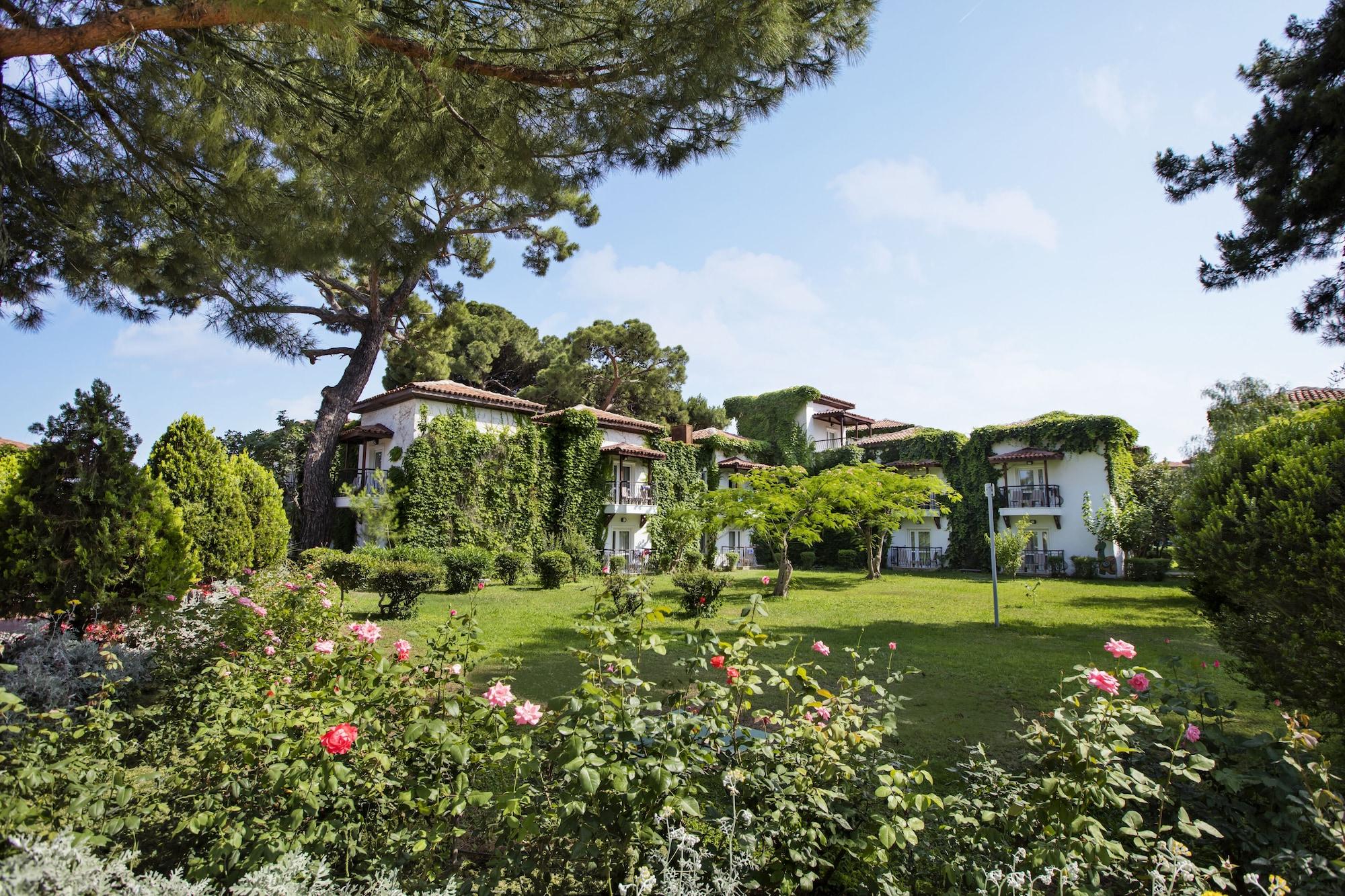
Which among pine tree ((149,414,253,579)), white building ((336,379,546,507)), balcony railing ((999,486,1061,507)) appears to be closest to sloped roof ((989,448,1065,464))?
balcony railing ((999,486,1061,507))

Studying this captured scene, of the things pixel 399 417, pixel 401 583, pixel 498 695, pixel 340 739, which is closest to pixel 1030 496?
pixel 399 417

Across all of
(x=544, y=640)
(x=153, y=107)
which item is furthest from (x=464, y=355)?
(x=153, y=107)

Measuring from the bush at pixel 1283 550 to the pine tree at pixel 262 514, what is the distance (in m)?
10.1

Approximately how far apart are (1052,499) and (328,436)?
28017mm

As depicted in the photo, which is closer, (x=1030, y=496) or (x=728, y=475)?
(x=1030, y=496)

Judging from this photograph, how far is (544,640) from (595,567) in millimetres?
11933

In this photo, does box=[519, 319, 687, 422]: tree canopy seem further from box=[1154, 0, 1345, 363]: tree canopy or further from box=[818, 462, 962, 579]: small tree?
box=[1154, 0, 1345, 363]: tree canopy

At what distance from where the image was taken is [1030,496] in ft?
87.7

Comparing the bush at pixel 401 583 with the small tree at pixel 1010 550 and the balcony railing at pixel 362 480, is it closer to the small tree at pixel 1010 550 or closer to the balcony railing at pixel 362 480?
the balcony railing at pixel 362 480

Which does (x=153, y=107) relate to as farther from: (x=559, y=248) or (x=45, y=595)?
(x=559, y=248)

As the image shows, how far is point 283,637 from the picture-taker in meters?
5.46

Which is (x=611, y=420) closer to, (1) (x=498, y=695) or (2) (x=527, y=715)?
(1) (x=498, y=695)

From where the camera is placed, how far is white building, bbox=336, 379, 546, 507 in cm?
1984

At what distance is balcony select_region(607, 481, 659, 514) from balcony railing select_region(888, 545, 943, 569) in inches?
480
